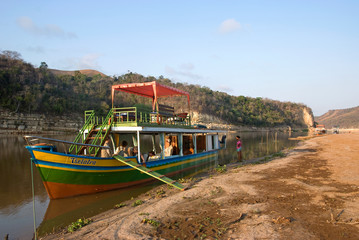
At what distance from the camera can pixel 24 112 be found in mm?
40062

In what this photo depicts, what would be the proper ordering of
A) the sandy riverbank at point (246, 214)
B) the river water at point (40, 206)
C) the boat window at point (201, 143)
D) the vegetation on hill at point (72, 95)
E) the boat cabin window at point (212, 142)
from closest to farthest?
the sandy riverbank at point (246, 214) < the river water at point (40, 206) < the boat window at point (201, 143) < the boat cabin window at point (212, 142) < the vegetation on hill at point (72, 95)

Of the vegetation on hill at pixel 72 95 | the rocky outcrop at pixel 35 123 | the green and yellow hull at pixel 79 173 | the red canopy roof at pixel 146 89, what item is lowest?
the green and yellow hull at pixel 79 173

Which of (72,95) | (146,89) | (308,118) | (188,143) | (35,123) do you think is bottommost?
(188,143)

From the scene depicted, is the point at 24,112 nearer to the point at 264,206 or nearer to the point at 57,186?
the point at 57,186

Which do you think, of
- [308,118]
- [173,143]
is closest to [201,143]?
[173,143]

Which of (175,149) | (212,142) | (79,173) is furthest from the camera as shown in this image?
(212,142)

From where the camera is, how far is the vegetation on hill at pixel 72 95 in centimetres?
4159

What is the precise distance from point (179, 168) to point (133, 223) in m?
9.17

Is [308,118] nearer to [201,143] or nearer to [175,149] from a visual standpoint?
[201,143]

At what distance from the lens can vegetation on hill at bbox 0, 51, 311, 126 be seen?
41588 millimetres

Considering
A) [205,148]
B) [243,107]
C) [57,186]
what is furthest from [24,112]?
[243,107]

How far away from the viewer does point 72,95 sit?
53.2 meters

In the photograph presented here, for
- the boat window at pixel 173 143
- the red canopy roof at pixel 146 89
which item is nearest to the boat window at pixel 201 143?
the boat window at pixel 173 143

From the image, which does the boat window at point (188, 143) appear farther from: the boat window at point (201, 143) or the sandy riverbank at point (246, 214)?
the sandy riverbank at point (246, 214)
